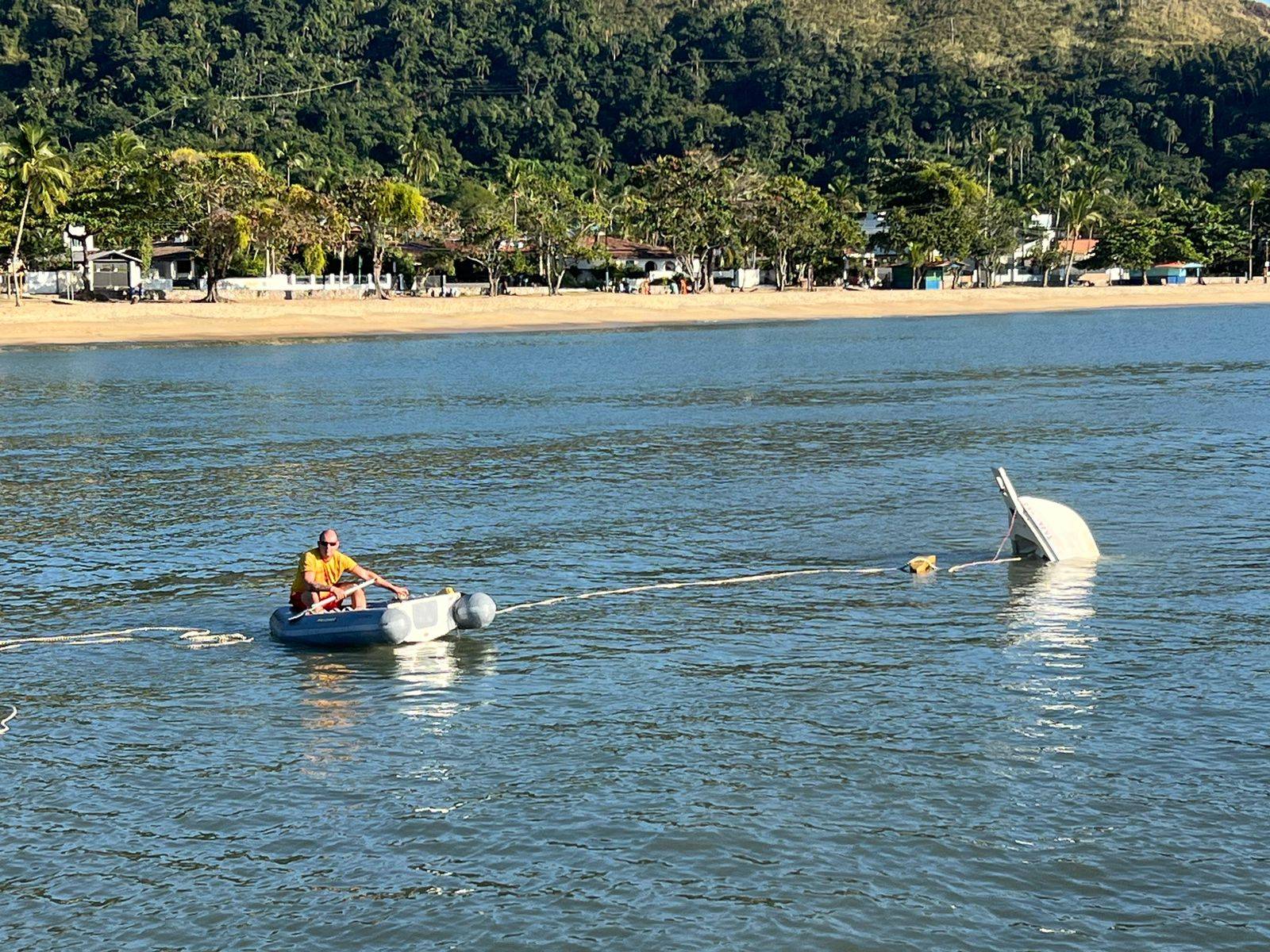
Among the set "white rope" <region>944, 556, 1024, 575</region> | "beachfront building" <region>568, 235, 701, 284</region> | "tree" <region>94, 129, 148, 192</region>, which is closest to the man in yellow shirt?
"white rope" <region>944, 556, 1024, 575</region>

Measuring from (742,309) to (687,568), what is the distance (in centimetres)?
9126

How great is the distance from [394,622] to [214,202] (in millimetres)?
81602

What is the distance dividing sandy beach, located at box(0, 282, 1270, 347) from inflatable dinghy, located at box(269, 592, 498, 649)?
64693 millimetres

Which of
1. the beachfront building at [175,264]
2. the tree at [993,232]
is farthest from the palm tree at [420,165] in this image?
the tree at [993,232]

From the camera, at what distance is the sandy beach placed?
84125 millimetres

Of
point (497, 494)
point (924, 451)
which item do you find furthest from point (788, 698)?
point (924, 451)

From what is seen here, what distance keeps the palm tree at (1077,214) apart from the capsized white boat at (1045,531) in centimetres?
12676

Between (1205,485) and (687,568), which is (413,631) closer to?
(687,568)

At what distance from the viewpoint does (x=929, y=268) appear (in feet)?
464

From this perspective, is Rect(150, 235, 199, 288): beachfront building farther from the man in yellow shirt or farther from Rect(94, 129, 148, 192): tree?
the man in yellow shirt

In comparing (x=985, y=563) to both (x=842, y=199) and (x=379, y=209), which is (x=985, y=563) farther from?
(x=842, y=199)

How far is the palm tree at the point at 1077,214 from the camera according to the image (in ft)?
488

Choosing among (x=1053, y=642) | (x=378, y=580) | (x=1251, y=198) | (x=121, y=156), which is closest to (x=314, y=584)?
(x=378, y=580)

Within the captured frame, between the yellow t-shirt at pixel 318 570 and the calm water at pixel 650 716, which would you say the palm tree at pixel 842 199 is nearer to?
the calm water at pixel 650 716
